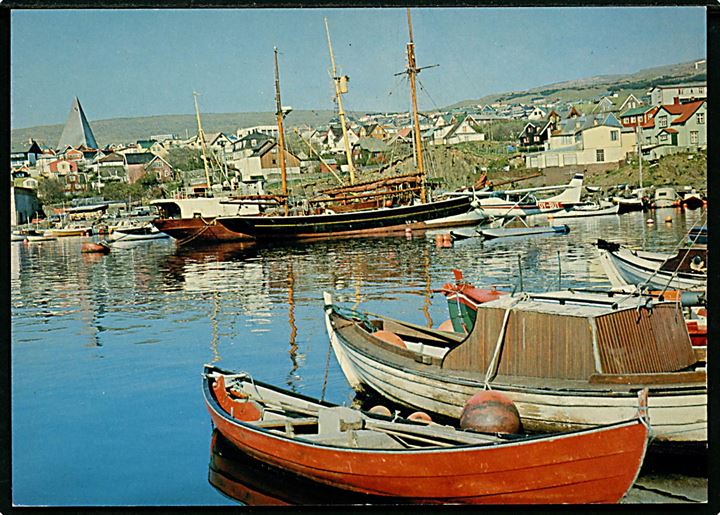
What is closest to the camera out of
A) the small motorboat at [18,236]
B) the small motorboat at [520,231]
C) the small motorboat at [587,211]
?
the small motorboat at [18,236]

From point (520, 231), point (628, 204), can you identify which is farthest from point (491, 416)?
point (520, 231)

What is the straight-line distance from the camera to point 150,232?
24062 mm

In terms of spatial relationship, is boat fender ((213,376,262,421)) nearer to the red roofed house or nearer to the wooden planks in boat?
the wooden planks in boat

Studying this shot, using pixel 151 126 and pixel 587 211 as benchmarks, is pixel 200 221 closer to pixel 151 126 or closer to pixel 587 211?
pixel 587 211

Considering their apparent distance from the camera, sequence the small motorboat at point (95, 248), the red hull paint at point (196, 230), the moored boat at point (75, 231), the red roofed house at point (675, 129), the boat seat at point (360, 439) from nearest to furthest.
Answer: the boat seat at point (360, 439) → the red roofed house at point (675, 129) → the moored boat at point (75, 231) → the small motorboat at point (95, 248) → the red hull paint at point (196, 230)

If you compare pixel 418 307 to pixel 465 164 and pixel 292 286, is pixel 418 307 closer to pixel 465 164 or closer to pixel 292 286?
pixel 292 286

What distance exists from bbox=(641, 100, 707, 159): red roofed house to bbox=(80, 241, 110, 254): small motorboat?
1156cm

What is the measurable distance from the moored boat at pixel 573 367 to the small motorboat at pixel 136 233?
12.2 m

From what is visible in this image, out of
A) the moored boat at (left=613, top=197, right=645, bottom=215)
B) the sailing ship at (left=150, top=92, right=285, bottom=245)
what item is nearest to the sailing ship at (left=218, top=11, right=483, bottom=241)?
the sailing ship at (left=150, top=92, right=285, bottom=245)

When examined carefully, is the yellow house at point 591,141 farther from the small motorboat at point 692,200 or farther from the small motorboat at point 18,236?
the small motorboat at point 18,236

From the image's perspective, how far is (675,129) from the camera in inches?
269

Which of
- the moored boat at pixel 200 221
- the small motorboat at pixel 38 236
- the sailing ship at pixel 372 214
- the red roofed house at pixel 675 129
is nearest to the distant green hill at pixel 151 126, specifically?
the small motorboat at pixel 38 236

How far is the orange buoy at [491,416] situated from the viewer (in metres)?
5.24

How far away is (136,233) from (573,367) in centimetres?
1671
